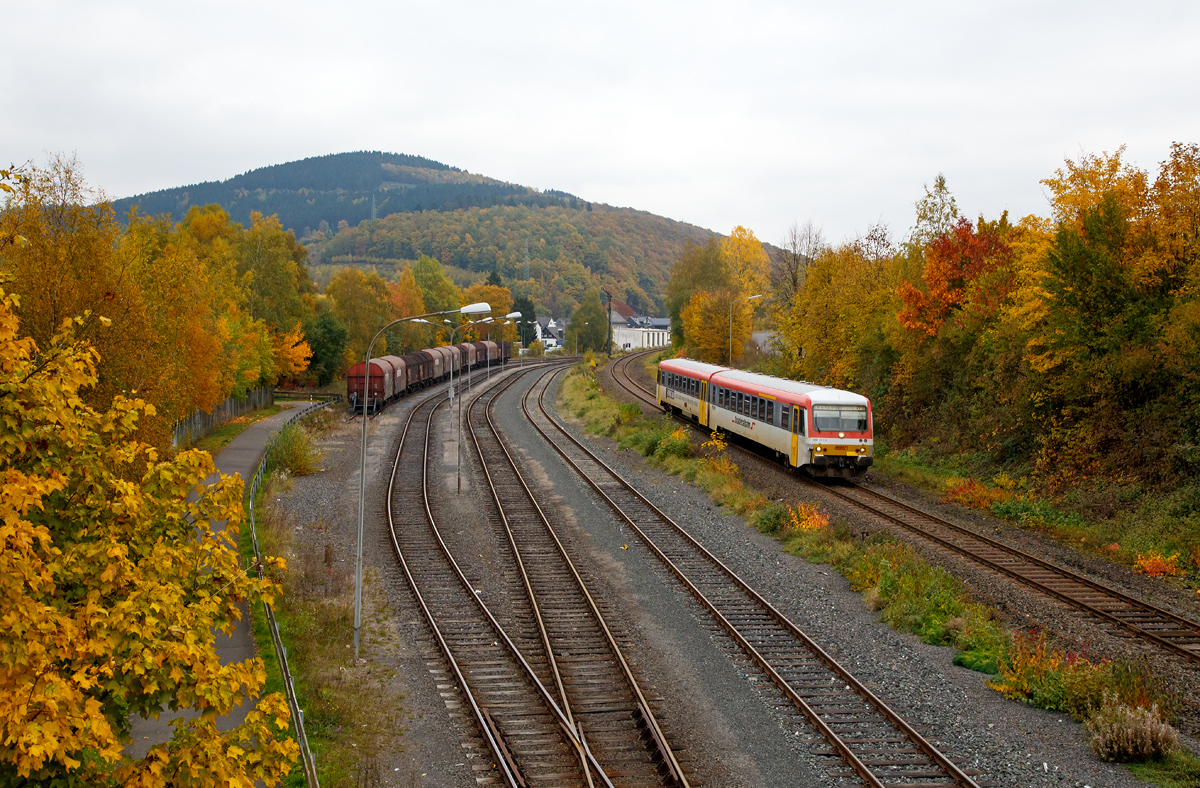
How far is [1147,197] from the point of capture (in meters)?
22.2

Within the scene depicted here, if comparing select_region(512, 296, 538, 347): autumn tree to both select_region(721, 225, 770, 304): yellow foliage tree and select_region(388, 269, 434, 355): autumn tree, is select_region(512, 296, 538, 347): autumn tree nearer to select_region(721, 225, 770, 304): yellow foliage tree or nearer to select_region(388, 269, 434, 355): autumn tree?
→ select_region(388, 269, 434, 355): autumn tree

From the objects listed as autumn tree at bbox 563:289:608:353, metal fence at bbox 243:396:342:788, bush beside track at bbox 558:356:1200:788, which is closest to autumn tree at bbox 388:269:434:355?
autumn tree at bbox 563:289:608:353

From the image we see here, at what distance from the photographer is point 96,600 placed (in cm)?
575

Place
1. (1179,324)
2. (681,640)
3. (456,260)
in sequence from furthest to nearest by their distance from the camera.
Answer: (456,260)
(1179,324)
(681,640)

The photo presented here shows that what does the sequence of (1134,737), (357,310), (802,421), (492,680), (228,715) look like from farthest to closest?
1. (357,310)
2. (802,421)
3. (492,680)
4. (1134,737)
5. (228,715)

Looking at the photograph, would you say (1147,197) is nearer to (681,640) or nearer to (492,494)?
(681,640)

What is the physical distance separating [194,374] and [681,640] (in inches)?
1008

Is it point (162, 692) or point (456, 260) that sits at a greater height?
point (456, 260)

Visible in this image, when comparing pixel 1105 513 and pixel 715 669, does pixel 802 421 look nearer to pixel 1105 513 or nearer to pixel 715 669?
pixel 1105 513

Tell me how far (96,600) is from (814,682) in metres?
9.85

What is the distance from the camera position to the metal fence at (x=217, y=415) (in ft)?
119

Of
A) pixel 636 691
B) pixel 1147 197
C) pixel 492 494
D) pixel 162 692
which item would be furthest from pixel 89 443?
pixel 1147 197

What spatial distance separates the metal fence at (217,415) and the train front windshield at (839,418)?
72.7 feet

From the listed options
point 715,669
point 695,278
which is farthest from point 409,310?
point 715,669
